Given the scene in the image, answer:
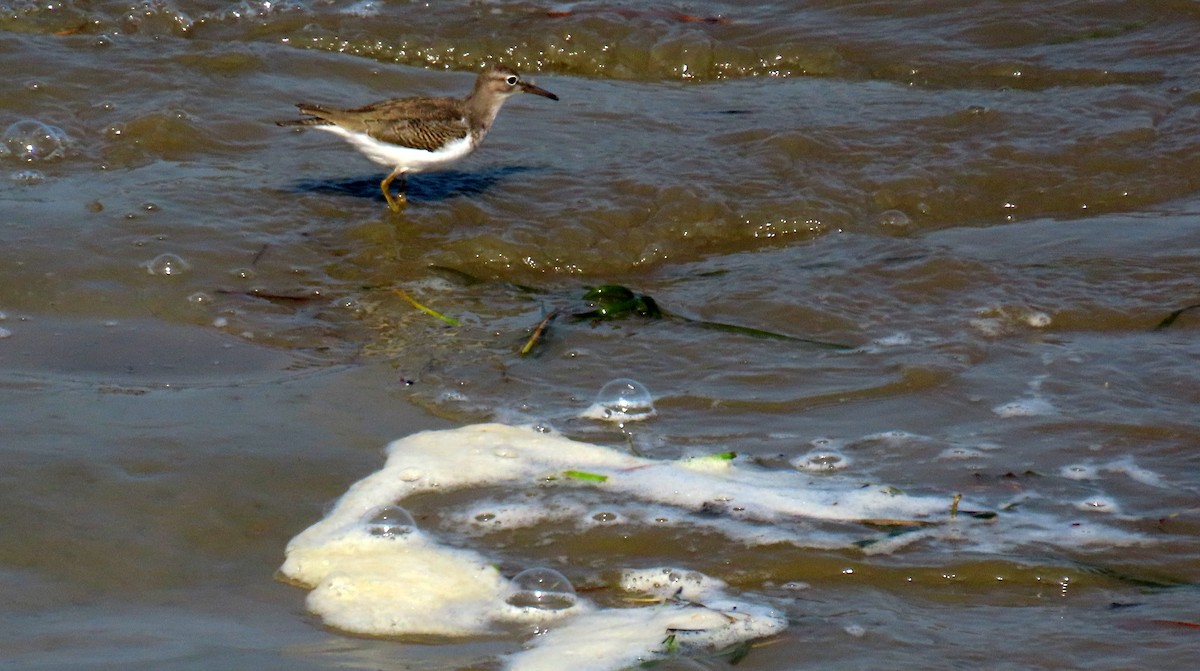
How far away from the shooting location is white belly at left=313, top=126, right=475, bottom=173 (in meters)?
6.76

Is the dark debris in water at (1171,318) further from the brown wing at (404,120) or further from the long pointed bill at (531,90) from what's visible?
the long pointed bill at (531,90)

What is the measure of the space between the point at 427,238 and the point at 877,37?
14.3 feet

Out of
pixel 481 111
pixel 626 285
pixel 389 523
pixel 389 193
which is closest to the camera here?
pixel 389 523

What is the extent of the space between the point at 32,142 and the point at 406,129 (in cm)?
179

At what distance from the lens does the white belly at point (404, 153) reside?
676 cm

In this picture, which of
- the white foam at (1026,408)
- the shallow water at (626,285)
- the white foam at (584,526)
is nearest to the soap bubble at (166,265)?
the shallow water at (626,285)

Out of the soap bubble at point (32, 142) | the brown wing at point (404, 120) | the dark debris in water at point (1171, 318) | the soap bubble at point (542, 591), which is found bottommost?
the dark debris in water at point (1171, 318)

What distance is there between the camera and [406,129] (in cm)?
682

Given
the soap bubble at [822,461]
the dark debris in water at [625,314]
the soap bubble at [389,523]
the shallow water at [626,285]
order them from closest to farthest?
the shallow water at [626,285] < the soap bubble at [389,523] < the soap bubble at [822,461] < the dark debris in water at [625,314]

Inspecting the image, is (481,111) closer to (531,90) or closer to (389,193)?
(531,90)

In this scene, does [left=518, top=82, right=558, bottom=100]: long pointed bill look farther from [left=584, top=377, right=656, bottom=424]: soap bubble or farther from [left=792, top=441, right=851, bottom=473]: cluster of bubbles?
[left=792, top=441, right=851, bottom=473]: cluster of bubbles

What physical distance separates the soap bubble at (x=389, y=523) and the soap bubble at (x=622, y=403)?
971 mm

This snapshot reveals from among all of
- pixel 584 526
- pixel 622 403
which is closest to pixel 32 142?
pixel 622 403

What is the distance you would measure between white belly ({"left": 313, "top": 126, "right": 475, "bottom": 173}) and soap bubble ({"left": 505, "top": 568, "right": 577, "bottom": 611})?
369cm
